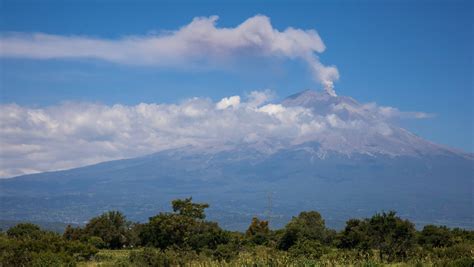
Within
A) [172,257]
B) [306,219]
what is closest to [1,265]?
[172,257]

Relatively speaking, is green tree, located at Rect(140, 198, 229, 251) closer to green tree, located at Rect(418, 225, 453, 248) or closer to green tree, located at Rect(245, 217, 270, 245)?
green tree, located at Rect(245, 217, 270, 245)

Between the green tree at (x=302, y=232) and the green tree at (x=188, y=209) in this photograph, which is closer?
the green tree at (x=302, y=232)

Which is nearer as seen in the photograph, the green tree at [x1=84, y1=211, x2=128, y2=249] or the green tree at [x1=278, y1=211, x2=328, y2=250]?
the green tree at [x1=278, y1=211, x2=328, y2=250]

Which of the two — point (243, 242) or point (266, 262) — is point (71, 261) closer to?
point (266, 262)

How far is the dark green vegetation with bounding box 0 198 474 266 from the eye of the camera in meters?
25.1

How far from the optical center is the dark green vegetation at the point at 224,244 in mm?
25141

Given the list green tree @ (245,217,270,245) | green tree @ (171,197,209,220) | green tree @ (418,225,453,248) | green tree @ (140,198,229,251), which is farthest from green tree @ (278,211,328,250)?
green tree @ (418,225,453,248)

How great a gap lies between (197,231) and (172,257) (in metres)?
15.7

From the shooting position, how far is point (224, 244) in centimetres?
3703

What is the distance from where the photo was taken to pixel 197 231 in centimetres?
4222

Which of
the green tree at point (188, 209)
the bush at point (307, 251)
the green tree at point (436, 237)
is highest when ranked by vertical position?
the green tree at point (188, 209)

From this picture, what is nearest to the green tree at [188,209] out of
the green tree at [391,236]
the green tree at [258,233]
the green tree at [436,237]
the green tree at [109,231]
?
the green tree at [258,233]

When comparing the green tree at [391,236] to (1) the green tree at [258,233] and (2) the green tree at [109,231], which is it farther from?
(2) the green tree at [109,231]

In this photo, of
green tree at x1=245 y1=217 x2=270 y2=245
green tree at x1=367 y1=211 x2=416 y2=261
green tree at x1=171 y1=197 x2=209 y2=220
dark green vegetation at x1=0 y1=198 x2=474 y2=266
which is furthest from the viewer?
green tree at x1=171 y1=197 x2=209 y2=220
